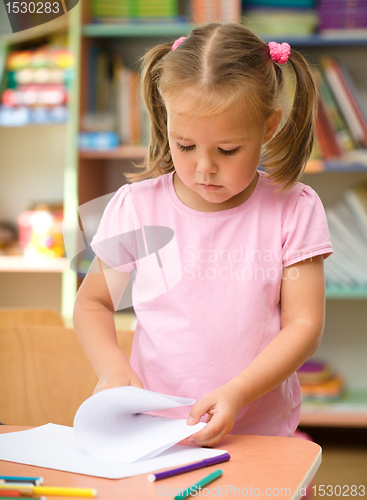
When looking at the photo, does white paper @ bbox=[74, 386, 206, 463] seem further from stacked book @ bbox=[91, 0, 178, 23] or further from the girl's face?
stacked book @ bbox=[91, 0, 178, 23]

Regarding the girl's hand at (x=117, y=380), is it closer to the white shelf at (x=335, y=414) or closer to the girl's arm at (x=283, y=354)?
the girl's arm at (x=283, y=354)

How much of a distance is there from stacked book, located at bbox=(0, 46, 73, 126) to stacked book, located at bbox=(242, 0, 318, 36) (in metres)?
0.63

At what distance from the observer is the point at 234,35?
0.66m

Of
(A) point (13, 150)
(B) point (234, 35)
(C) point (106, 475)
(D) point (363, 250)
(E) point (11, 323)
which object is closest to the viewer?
(C) point (106, 475)

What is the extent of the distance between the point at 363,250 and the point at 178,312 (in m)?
1.15

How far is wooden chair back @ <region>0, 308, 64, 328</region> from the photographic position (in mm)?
1007

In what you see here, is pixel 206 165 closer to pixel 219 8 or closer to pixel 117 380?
pixel 117 380

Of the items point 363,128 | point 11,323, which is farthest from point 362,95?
point 11,323

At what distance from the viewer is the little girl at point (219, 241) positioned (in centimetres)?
63

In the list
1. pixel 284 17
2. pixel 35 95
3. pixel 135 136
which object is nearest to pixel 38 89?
pixel 35 95

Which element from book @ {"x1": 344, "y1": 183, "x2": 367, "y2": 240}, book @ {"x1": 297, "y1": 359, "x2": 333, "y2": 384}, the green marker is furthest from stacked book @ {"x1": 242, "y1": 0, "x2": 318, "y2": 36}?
the green marker

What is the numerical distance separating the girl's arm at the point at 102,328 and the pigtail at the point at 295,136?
249mm

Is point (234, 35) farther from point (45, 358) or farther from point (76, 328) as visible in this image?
point (45, 358)

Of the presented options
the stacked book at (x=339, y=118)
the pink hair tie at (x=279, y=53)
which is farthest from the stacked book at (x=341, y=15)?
the pink hair tie at (x=279, y=53)
